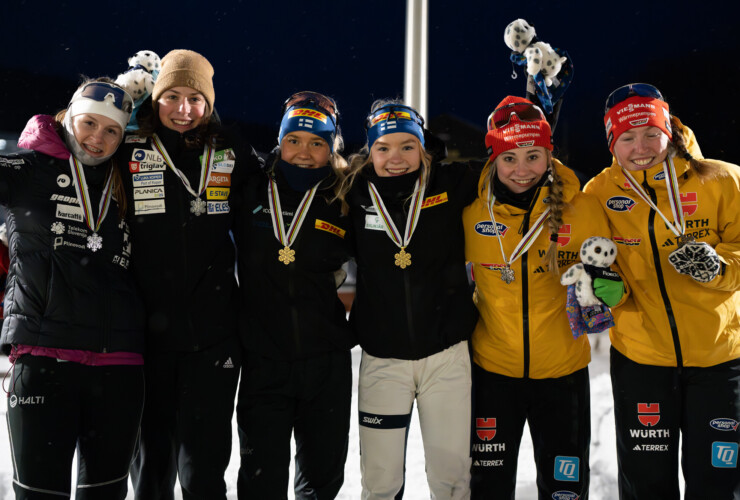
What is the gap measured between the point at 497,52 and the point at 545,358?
60.1 ft

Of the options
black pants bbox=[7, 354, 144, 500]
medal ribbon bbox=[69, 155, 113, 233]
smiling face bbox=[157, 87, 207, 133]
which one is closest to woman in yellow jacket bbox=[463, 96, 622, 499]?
smiling face bbox=[157, 87, 207, 133]

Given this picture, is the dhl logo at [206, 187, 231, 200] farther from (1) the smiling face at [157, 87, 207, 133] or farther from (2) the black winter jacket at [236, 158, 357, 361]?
(1) the smiling face at [157, 87, 207, 133]

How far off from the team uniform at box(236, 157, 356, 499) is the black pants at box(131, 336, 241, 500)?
0.31ft

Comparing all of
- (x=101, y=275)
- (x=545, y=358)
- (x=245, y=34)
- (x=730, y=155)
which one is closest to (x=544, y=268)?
(x=545, y=358)

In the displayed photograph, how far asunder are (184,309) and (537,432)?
183cm

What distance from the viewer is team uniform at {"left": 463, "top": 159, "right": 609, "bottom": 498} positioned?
2.96 metres

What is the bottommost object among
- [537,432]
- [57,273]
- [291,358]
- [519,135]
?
[537,432]

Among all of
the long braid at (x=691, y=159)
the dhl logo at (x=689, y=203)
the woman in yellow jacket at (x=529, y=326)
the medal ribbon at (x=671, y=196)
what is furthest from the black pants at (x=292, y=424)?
the long braid at (x=691, y=159)

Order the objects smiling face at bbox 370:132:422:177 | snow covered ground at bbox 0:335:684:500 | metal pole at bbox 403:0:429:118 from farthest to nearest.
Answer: metal pole at bbox 403:0:429:118 → snow covered ground at bbox 0:335:684:500 → smiling face at bbox 370:132:422:177

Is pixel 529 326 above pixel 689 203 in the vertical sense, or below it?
below

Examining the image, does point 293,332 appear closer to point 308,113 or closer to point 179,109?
point 308,113

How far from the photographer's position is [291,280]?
3.02 meters

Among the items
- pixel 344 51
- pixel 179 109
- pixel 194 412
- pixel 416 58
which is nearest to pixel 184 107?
pixel 179 109

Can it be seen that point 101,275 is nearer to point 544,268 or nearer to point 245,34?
point 544,268
